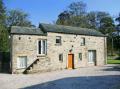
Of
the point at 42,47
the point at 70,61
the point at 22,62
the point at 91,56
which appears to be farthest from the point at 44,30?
the point at 91,56

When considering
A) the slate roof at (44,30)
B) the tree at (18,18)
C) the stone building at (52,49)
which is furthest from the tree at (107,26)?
the slate roof at (44,30)

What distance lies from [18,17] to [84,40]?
36.7 metres

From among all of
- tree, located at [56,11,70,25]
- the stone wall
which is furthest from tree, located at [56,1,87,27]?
the stone wall

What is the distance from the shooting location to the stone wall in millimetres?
32219

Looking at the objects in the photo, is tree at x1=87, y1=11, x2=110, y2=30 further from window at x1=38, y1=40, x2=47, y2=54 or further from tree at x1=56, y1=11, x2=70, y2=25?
window at x1=38, y1=40, x2=47, y2=54

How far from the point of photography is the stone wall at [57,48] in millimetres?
32219

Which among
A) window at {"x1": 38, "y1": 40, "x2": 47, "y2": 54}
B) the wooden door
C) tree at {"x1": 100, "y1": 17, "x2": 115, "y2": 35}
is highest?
tree at {"x1": 100, "y1": 17, "x2": 115, "y2": 35}

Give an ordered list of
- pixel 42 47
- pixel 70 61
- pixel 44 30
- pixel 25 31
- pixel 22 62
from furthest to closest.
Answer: pixel 70 61
pixel 44 30
pixel 42 47
pixel 25 31
pixel 22 62

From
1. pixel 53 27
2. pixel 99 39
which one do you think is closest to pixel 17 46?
pixel 53 27

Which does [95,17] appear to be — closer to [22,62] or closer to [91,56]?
[91,56]

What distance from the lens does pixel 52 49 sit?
35.5 m

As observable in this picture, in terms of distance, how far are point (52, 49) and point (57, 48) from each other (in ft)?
3.33

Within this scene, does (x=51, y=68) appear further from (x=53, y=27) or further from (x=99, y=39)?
(x=99, y=39)

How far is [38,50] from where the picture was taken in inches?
1348
